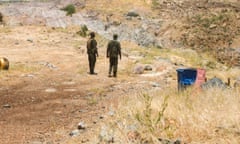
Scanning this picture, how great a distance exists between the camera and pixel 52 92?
42.8 ft

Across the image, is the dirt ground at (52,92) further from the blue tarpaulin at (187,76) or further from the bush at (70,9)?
the bush at (70,9)

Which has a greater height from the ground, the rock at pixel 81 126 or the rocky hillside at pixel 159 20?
the rock at pixel 81 126

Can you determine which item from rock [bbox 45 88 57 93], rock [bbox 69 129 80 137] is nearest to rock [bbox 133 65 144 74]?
rock [bbox 45 88 57 93]

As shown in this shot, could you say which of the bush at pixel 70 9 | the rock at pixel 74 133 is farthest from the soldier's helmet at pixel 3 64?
the bush at pixel 70 9

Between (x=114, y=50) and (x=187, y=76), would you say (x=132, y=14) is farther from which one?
(x=187, y=76)

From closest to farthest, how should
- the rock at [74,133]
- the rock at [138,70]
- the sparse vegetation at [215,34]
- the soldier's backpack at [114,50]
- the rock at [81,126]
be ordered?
the rock at [74,133], the rock at [81,126], the soldier's backpack at [114,50], the rock at [138,70], the sparse vegetation at [215,34]

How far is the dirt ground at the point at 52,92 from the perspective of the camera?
9.12 m

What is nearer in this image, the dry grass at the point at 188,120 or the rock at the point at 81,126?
the dry grass at the point at 188,120

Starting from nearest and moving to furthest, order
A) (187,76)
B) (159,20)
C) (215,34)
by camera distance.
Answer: (187,76) → (215,34) → (159,20)

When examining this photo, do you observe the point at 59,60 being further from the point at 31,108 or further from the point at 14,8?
the point at 14,8

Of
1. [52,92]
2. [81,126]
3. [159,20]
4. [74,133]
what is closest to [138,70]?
[52,92]

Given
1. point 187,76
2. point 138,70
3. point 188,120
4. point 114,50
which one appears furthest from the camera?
point 138,70

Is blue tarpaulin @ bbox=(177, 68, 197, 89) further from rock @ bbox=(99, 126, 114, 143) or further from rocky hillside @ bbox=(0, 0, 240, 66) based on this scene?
rocky hillside @ bbox=(0, 0, 240, 66)

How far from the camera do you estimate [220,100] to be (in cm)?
789
